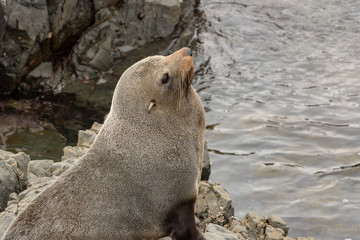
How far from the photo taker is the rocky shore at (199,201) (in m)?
7.16

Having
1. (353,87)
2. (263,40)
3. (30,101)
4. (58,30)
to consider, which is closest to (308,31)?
(263,40)

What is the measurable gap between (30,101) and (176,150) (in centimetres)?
785

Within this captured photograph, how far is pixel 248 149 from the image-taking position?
11055 mm

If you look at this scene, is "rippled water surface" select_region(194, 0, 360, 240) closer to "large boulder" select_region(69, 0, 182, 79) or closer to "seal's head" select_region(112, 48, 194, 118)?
"large boulder" select_region(69, 0, 182, 79)

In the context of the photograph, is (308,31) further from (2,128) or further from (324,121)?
(2,128)

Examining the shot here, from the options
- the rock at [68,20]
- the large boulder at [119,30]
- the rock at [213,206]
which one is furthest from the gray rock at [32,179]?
the large boulder at [119,30]

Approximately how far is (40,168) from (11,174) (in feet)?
1.74

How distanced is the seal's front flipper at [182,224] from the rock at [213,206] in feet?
4.54

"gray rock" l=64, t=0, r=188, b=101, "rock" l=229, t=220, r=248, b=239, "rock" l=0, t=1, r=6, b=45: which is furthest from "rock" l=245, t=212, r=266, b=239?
"rock" l=0, t=1, r=6, b=45

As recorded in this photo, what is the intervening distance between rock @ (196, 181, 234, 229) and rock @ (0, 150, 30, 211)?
2.78 metres

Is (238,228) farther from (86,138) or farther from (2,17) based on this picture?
(2,17)

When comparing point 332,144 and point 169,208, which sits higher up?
point 169,208

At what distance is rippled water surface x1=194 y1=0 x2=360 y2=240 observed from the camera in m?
9.26

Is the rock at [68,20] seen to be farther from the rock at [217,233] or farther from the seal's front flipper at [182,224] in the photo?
the seal's front flipper at [182,224]
